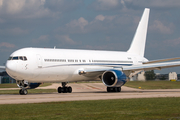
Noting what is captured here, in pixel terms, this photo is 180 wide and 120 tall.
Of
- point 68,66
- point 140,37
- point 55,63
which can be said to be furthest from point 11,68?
point 140,37

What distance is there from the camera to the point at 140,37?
43.2 metres

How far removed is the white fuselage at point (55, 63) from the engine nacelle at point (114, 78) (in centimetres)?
189

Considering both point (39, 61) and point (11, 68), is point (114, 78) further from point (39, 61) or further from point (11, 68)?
point (11, 68)

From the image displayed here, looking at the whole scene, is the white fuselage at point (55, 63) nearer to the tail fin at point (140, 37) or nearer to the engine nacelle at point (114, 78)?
the engine nacelle at point (114, 78)

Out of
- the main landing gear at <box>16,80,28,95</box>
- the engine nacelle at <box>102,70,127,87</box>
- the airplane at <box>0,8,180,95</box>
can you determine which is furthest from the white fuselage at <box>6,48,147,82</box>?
the engine nacelle at <box>102,70,127,87</box>

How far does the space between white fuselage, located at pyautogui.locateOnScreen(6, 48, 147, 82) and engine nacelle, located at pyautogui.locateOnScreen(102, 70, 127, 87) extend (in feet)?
6.21

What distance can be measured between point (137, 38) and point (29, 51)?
19.4 m

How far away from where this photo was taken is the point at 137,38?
43.1 metres

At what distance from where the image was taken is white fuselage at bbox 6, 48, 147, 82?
1070 inches

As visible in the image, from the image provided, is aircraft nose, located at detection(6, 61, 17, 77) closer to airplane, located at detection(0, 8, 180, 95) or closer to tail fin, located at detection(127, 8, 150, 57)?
airplane, located at detection(0, 8, 180, 95)

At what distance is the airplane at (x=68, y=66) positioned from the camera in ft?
90.1

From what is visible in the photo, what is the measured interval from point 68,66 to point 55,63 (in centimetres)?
184

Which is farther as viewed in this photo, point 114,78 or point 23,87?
point 114,78

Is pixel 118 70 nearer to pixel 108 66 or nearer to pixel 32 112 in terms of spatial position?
pixel 108 66
